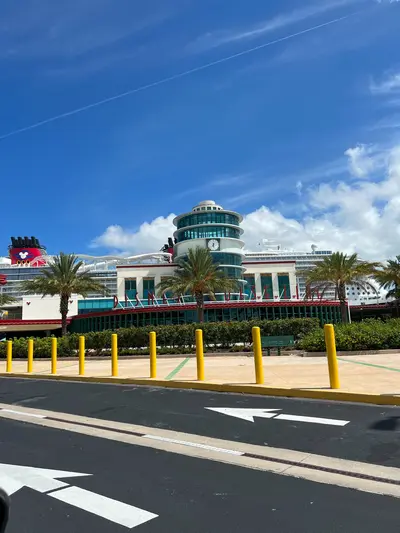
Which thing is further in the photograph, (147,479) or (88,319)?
(88,319)

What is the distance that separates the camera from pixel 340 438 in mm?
5520

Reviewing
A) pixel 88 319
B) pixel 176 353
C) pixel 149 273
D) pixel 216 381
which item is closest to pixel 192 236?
pixel 149 273

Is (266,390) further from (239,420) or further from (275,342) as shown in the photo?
(275,342)

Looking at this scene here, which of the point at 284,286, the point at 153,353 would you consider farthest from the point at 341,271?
the point at 153,353

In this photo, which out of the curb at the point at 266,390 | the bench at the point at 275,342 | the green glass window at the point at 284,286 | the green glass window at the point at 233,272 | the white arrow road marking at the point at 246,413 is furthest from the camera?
the green glass window at the point at 284,286

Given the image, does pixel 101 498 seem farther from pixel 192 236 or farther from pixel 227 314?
pixel 192 236

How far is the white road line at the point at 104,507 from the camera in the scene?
347 cm

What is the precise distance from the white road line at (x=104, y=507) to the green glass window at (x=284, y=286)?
54431mm

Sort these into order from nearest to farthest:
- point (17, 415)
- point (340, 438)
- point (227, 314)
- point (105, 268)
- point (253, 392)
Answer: point (340, 438) → point (17, 415) → point (253, 392) → point (227, 314) → point (105, 268)

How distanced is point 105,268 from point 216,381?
101m

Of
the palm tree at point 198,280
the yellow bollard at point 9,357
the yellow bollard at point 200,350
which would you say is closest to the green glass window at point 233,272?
the palm tree at point 198,280

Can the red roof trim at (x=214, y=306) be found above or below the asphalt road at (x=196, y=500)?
above

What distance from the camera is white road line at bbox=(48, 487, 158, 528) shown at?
3.47 meters

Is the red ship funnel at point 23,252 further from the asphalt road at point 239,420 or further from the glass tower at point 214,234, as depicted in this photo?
the asphalt road at point 239,420
